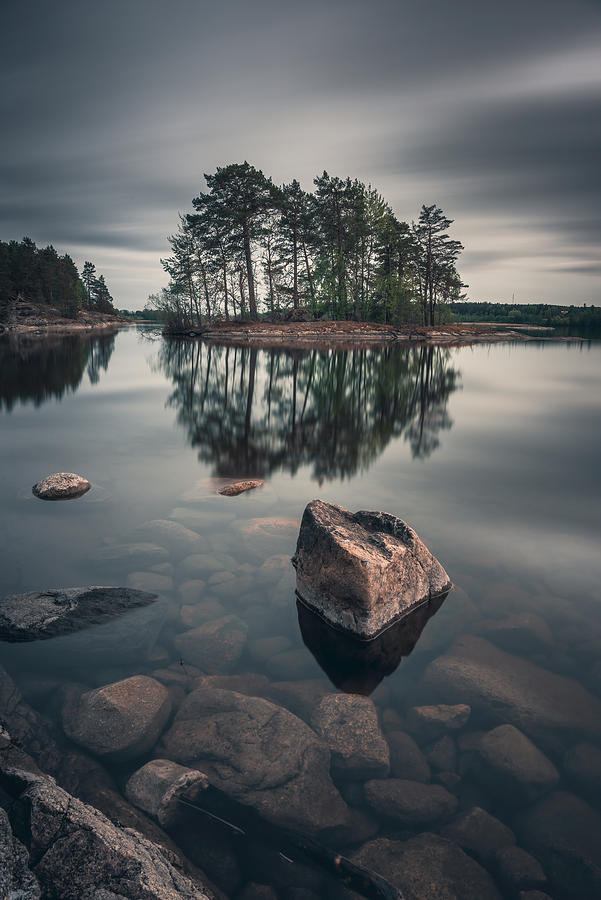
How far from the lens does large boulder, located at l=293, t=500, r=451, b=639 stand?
6.18m

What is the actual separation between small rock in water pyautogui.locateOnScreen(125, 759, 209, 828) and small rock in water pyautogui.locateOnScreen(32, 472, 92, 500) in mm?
8173

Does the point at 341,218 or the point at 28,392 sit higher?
the point at 341,218

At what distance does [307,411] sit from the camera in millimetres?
21703

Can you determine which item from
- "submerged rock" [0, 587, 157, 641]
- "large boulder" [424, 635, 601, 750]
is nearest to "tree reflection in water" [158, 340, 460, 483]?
"submerged rock" [0, 587, 157, 641]

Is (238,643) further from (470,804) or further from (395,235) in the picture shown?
(395,235)

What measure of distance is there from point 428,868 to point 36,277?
115545 millimetres

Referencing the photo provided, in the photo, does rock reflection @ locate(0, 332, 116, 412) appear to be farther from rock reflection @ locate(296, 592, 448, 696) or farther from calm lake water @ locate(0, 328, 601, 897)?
rock reflection @ locate(296, 592, 448, 696)

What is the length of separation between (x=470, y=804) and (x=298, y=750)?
1.60 metres

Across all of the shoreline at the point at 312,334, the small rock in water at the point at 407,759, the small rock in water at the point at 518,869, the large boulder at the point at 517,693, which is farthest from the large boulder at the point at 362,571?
the shoreline at the point at 312,334

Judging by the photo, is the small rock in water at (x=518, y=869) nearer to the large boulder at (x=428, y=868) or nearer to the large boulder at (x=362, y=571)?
the large boulder at (x=428, y=868)

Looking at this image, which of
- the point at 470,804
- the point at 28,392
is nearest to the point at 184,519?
the point at 470,804

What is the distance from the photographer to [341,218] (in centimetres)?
7519

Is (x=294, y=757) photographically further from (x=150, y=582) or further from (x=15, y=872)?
(x=150, y=582)

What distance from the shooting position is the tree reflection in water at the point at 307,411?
1488 cm
